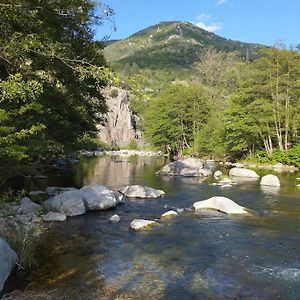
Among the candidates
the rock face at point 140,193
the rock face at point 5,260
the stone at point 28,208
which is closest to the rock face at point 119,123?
the rock face at point 140,193

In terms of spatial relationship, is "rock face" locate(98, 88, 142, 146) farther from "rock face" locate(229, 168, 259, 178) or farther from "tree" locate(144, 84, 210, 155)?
"rock face" locate(229, 168, 259, 178)

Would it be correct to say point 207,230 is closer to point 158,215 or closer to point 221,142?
point 158,215

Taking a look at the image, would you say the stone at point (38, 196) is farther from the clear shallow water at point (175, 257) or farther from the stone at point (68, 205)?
the clear shallow water at point (175, 257)

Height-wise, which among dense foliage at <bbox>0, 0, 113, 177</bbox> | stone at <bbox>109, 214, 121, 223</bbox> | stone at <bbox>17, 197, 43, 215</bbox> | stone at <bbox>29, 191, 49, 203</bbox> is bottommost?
stone at <bbox>109, 214, 121, 223</bbox>

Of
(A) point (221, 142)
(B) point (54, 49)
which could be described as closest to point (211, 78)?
(A) point (221, 142)

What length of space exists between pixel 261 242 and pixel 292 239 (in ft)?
3.88

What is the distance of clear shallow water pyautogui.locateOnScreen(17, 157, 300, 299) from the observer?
27.9 feet

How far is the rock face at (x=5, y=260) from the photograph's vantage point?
8.28 meters

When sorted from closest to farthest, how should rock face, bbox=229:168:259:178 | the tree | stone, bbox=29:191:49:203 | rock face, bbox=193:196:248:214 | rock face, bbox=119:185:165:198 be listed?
rock face, bbox=193:196:248:214
stone, bbox=29:191:49:203
rock face, bbox=119:185:165:198
rock face, bbox=229:168:259:178
the tree

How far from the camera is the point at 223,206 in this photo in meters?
17.0

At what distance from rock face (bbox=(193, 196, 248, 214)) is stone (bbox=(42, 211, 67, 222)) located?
601cm

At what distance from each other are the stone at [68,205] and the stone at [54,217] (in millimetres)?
561

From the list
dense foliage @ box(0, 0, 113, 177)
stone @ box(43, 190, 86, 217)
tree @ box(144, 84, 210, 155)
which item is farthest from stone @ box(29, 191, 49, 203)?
tree @ box(144, 84, 210, 155)

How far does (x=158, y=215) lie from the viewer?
16.2 meters
